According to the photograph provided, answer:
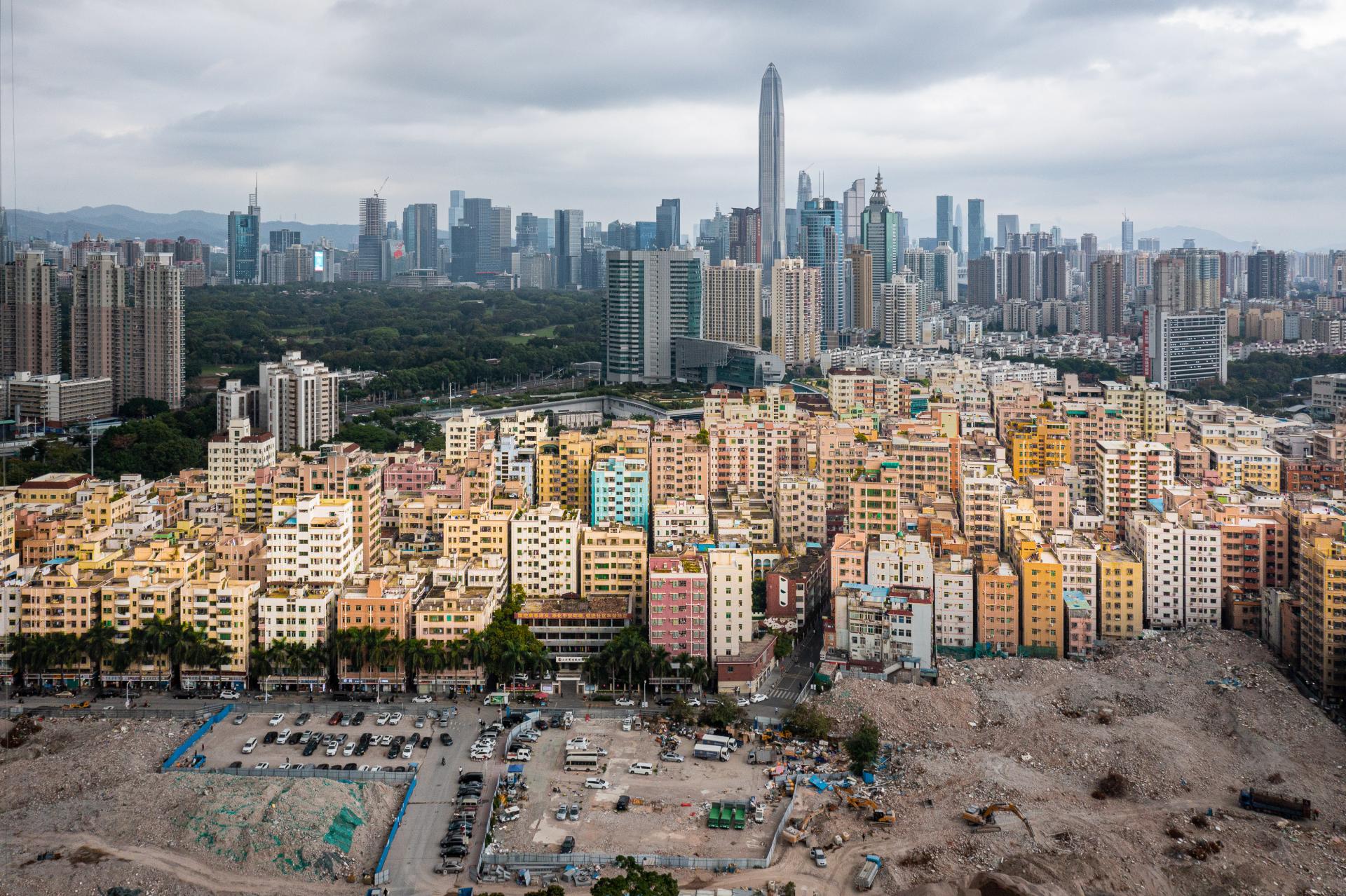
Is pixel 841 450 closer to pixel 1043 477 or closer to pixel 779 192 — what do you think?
pixel 1043 477

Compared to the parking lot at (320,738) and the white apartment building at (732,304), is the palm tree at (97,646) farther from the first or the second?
the white apartment building at (732,304)

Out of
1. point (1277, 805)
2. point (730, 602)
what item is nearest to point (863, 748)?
point (730, 602)

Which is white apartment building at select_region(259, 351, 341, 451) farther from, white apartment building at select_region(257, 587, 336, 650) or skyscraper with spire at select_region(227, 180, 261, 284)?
skyscraper with spire at select_region(227, 180, 261, 284)

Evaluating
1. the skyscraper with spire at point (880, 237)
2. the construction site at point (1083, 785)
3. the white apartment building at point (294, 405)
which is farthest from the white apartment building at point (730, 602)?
the skyscraper with spire at point (880, 237)

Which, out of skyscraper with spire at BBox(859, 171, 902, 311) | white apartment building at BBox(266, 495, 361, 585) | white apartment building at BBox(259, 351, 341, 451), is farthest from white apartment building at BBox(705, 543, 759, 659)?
skyscraper with spire at BBox(859, 171, 902, 311)

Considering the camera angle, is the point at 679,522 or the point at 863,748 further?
the point at 679,522

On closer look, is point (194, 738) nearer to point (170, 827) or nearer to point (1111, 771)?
point (170, 827)
